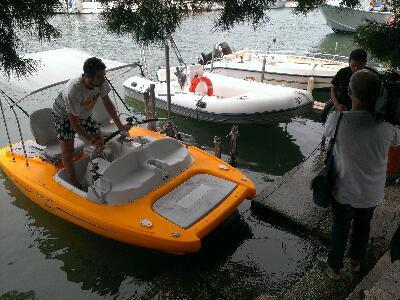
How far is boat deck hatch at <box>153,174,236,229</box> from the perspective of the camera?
500 centimetres

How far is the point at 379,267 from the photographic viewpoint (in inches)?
148

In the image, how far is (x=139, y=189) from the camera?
530 centimetres

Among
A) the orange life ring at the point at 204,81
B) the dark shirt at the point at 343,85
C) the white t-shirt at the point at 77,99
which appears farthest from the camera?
the orange life ring at the point at 204,81

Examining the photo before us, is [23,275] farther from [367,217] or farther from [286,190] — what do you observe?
[367,217]

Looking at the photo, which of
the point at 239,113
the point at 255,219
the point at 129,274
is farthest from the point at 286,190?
the point at 239,113

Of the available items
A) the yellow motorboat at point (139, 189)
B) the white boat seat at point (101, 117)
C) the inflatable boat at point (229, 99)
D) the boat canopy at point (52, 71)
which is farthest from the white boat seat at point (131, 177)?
the inflatable boat at point (229, 99)

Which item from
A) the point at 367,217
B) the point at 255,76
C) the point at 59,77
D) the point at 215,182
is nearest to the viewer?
the point at 367,217

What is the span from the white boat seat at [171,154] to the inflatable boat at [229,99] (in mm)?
4066

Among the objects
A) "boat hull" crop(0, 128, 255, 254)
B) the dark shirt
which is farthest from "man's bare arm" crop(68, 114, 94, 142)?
the dark shirt

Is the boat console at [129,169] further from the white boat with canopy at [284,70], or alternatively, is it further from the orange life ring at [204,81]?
the white boat with canopy at [284,70]

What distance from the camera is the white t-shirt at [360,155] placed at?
3049mm

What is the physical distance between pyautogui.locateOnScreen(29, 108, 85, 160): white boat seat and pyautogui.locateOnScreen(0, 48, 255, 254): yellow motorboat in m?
0.02

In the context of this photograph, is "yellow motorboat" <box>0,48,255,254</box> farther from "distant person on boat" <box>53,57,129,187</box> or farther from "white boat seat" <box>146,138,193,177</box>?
"distant person on boat" <box>53,57,129,187</box>

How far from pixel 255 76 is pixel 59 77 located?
835cm
